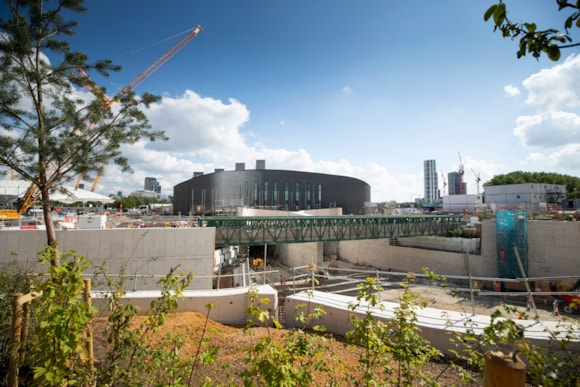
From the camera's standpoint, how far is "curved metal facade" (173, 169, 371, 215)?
7450 centimetres

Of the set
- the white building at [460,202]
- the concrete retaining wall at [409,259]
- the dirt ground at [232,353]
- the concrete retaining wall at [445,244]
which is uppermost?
the white building at [460,202]

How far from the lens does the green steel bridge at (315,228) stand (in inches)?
862

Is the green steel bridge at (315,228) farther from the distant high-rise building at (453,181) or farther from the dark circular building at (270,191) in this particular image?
the distant high-rise building at (453,181)

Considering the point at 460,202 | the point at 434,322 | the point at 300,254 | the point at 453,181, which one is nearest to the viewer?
the point at 434,322

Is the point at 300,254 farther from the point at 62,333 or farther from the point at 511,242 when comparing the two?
the point at 62,333

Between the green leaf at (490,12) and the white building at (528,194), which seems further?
the white building at (528,194)

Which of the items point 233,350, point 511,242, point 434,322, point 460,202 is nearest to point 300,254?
point 511,242

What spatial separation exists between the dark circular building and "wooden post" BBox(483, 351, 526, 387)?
65.7 meters

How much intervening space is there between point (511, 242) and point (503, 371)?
32.3m

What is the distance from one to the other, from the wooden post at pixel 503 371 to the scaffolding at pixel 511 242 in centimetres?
3073

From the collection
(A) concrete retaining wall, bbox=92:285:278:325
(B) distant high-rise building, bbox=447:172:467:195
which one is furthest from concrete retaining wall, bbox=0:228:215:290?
(B) distant high-rise building, bbox=447:172:467:195

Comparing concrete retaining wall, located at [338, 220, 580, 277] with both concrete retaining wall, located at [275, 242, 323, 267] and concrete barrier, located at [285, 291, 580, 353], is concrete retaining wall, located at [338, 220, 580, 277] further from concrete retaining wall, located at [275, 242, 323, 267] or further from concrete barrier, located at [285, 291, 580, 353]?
concrete barrier, located at [285, 291, 580, 353]

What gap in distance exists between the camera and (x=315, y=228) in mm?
25484

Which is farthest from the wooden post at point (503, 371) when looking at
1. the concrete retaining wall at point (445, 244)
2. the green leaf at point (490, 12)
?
the concrete retaining wall at point (445, 244)
